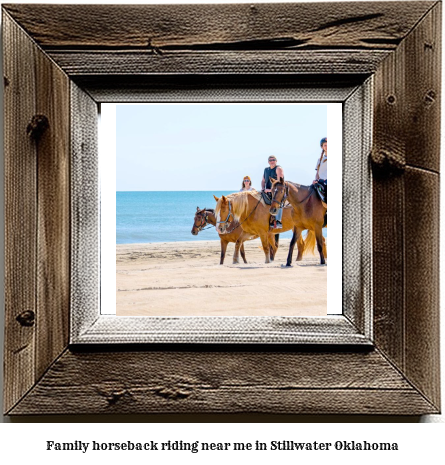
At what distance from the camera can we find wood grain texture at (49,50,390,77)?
96 cm

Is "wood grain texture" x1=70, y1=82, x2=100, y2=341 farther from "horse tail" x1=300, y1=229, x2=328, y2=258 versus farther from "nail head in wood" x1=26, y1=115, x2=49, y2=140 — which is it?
"horse tail" x1=300, y1=229, x2=328, y2=258

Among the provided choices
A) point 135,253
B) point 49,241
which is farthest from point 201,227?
point 49,241

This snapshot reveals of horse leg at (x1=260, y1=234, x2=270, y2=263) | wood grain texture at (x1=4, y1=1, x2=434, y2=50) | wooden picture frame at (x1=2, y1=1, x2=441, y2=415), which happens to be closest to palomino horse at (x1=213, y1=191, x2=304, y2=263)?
horse leg at (x1=260, y1=234, x2=270, y2=263)

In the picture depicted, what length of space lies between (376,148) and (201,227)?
0.35 m

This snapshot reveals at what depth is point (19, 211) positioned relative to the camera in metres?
0.97

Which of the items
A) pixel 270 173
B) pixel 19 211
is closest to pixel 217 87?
pixel 270 173

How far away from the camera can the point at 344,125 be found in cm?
99

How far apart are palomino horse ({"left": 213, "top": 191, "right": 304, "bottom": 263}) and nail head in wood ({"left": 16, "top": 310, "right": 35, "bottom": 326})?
0.38 m

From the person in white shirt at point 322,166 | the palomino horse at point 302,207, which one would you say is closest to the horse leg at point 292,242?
the palomino horse at point 302,207

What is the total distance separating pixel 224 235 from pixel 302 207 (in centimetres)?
16

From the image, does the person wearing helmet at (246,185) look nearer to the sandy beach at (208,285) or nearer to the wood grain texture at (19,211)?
the sandy beach at (208,285)

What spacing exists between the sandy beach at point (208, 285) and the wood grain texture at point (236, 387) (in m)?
0.09

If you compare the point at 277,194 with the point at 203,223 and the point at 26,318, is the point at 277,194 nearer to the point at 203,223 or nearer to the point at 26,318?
the point at 203,223

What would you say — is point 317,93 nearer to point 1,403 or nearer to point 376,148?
point 376,148
